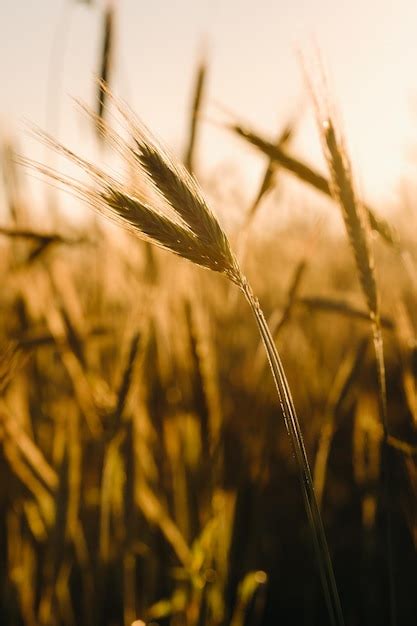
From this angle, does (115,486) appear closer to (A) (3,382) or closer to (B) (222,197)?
(A) (3,382)

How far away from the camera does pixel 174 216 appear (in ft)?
1.30

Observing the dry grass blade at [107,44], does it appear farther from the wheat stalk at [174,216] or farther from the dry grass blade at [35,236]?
the wheat stalk at [174,216]

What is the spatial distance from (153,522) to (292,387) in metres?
0.40

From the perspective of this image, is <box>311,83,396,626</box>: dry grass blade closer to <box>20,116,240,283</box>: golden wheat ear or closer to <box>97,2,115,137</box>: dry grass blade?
<box>20,116,240,283</box>: golden wheat ear

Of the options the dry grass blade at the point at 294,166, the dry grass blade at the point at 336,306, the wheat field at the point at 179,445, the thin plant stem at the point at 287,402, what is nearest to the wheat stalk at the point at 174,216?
the thin plant stem at the point at 287,402

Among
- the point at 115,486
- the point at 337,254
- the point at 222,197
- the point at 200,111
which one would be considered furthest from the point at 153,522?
the point at 337,254

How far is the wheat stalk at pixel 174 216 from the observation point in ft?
1.23

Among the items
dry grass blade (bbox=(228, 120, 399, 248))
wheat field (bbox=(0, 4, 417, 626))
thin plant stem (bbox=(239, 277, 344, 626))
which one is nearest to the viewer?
thin plant stem (bbox=(239, 277, 344, 626))

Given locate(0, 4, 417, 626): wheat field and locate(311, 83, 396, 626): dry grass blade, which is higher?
locate(311, 83, 396, 626): dry grass blade

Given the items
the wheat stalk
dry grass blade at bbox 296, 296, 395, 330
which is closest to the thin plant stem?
the wheat stalk

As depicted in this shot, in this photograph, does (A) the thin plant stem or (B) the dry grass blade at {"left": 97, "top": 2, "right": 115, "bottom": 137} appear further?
(B) the dry grass blade at {"left": 97, "top": 2, "right": 115, "bottom": 137}

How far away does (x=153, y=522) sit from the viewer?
91 centimetres

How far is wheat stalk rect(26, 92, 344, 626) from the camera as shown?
0.37m

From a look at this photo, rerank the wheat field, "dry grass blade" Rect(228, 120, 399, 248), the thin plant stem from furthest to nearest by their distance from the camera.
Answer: the wheat field → "dry grass blade" Rect(228, 120, 399, 248) → the thin plant stem
